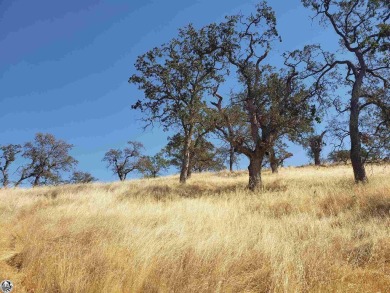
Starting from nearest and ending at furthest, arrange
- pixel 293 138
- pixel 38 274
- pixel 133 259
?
1. pixel 38 274
2. pixel 133 259
3. pixel 293 138

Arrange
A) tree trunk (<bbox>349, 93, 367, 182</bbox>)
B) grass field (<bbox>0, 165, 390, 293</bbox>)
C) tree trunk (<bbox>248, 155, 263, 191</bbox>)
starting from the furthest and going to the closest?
tree trunk (<bbox>248, 155, 263, 191</bbox>) → tree trunk (<bbox>349, 93, 367, 182</bbox>) → grass field (<bbox>0, 165, 390, 293</bbox>)

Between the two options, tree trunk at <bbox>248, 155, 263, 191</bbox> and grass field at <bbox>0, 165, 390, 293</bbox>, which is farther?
tree trunk at <bbox>248, 155, 263, 191</bbox>

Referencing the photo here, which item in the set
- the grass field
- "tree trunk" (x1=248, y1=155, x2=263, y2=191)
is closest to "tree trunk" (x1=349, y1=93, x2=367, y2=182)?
"tree trunk" (x1=248, y1=155, x2=263, y2=191)

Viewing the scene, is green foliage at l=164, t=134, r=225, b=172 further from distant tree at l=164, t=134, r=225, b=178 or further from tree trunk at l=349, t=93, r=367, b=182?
tree trunk at l=349, t=93, r=367, b=182

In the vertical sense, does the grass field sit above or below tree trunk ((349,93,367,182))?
below

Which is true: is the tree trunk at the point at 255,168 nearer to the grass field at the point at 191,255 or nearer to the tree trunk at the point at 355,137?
the tree trunk at the point at 355,137

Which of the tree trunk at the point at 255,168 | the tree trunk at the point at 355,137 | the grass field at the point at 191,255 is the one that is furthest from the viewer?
the tree trunk at the point at 255,168

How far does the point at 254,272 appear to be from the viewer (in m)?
4.88

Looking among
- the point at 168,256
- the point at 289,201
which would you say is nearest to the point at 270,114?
the point at 289,201

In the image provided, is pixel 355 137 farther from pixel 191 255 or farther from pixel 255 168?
pixel 191 255

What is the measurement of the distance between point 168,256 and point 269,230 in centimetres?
319

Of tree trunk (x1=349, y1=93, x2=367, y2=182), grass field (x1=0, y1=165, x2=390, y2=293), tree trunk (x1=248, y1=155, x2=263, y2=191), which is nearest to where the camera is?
grass field (x1=0, y1=165, x2=390, y2=293)

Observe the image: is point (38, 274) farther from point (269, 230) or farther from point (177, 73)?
point (177, 73)

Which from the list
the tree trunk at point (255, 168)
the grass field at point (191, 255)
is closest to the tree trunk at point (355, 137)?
the tree trunk at point (255, 168)
